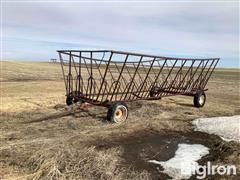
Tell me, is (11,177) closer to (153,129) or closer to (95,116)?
(153,129)

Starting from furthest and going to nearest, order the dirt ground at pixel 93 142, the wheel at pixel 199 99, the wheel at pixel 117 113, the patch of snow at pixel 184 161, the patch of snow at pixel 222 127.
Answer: the wheel at pixel 199 99, the wheel at pixel 117 113, the patch of snow at pixel 222 127, the patch of snow at pixel 184 161, the dirt ground at pixel 93 142

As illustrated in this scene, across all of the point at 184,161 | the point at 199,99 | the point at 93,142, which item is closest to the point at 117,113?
the point at 93,142

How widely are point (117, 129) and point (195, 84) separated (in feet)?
25.0

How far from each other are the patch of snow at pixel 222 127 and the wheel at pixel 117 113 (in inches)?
85.9

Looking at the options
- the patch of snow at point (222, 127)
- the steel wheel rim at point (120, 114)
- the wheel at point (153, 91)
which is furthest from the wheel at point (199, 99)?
the steel wheel rim at point (120, 114)

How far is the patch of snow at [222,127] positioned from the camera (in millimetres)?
8398

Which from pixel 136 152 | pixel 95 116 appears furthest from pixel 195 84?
pixel 136 152

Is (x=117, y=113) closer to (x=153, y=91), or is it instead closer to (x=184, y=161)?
(x=184, y=161)

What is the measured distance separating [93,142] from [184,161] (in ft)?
7.13

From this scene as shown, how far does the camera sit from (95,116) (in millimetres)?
10984

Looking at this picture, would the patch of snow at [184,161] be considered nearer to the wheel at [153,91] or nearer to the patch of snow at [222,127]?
the patch of snow at [222,127]

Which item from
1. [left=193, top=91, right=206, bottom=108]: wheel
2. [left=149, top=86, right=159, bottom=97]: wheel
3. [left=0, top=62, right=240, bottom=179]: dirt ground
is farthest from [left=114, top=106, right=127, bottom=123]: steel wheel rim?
[left=193, top=91, right=206, bottom=108]: wheel

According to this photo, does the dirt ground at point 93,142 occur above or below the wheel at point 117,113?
below

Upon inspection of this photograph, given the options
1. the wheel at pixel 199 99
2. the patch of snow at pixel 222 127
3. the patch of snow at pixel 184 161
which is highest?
the wheel at pixel 199 99
